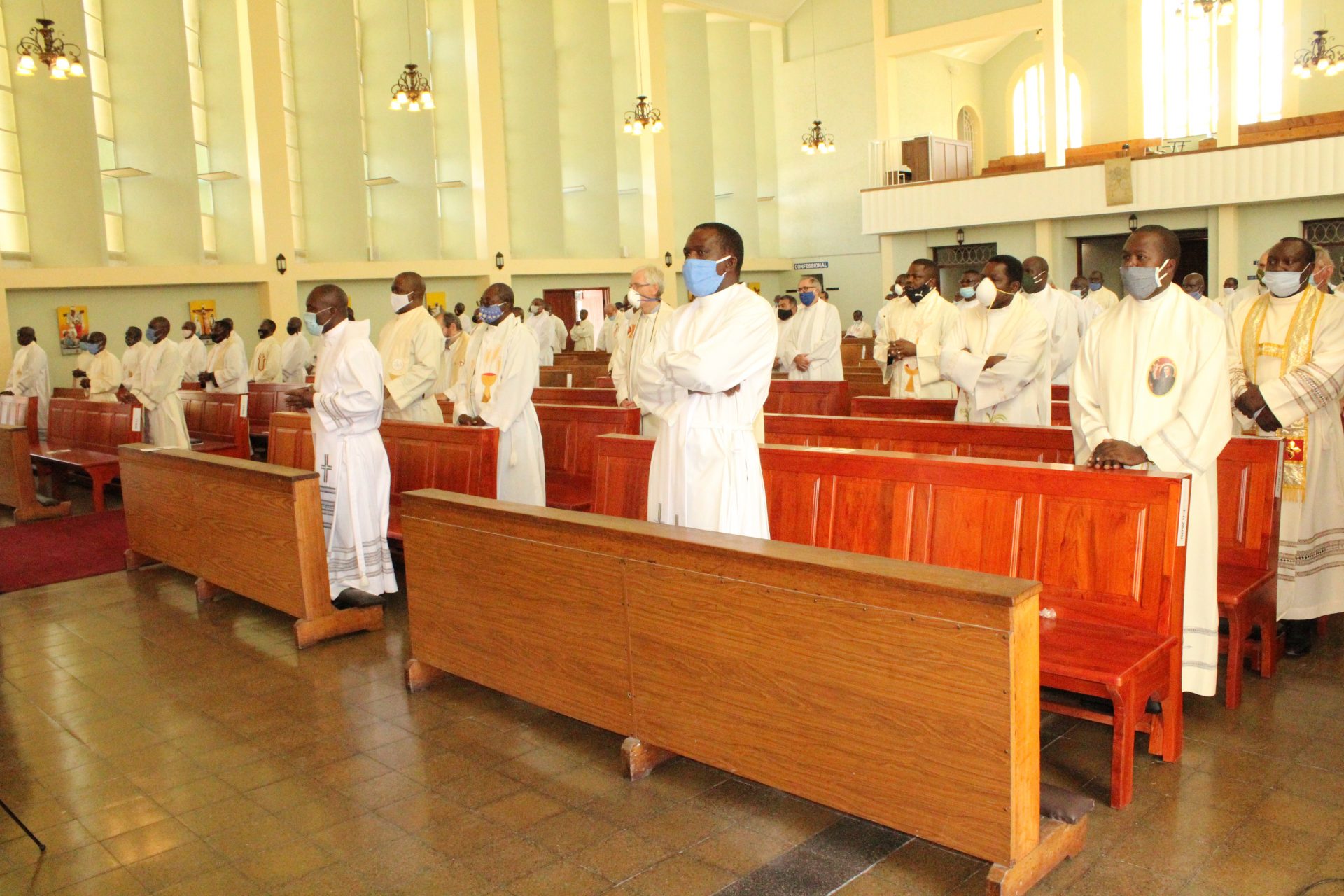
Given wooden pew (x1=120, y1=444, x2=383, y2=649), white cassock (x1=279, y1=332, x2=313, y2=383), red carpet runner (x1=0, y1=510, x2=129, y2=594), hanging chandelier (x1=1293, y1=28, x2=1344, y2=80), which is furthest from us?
hanging chandelier (x1=1293, y1=28, x2=1344, y2=80)

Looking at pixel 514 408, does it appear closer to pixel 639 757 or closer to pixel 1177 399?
pixel 639 757

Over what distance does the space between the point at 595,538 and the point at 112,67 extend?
15.5m

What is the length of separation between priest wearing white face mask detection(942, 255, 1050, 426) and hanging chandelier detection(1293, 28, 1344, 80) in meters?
12.3

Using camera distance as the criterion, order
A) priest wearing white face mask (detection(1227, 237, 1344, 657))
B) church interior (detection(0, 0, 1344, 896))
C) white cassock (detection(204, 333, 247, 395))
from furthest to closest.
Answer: white cassock (detection(204, 333, 247, 395)) < priest wearing white face mask (detection(1227, 237, 1344, 657)) < church interior (detection(0, 0, 1344, 896))

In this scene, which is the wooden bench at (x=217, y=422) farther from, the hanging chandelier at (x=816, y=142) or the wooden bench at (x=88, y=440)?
the hanging chandelier at (x=816, y=142)

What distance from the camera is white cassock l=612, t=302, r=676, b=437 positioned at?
158 inches

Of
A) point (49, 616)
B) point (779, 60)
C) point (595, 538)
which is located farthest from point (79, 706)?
point (779, 60)

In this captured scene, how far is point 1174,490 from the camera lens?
354cm

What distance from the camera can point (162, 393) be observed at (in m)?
10.3

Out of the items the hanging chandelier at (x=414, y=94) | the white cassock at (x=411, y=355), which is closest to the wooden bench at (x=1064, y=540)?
the white cassock at (x=411, y=355)

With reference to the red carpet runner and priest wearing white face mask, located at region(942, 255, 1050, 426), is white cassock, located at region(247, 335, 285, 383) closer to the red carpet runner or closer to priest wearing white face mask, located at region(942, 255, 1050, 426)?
the red carpet runner

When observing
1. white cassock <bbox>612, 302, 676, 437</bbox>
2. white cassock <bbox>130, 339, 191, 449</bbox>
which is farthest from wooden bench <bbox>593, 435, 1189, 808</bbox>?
white cassock <bbox>130, 339, 191, 449</bbox>

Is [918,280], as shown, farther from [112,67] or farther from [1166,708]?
[112,67]

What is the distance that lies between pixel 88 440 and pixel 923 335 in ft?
26.6
